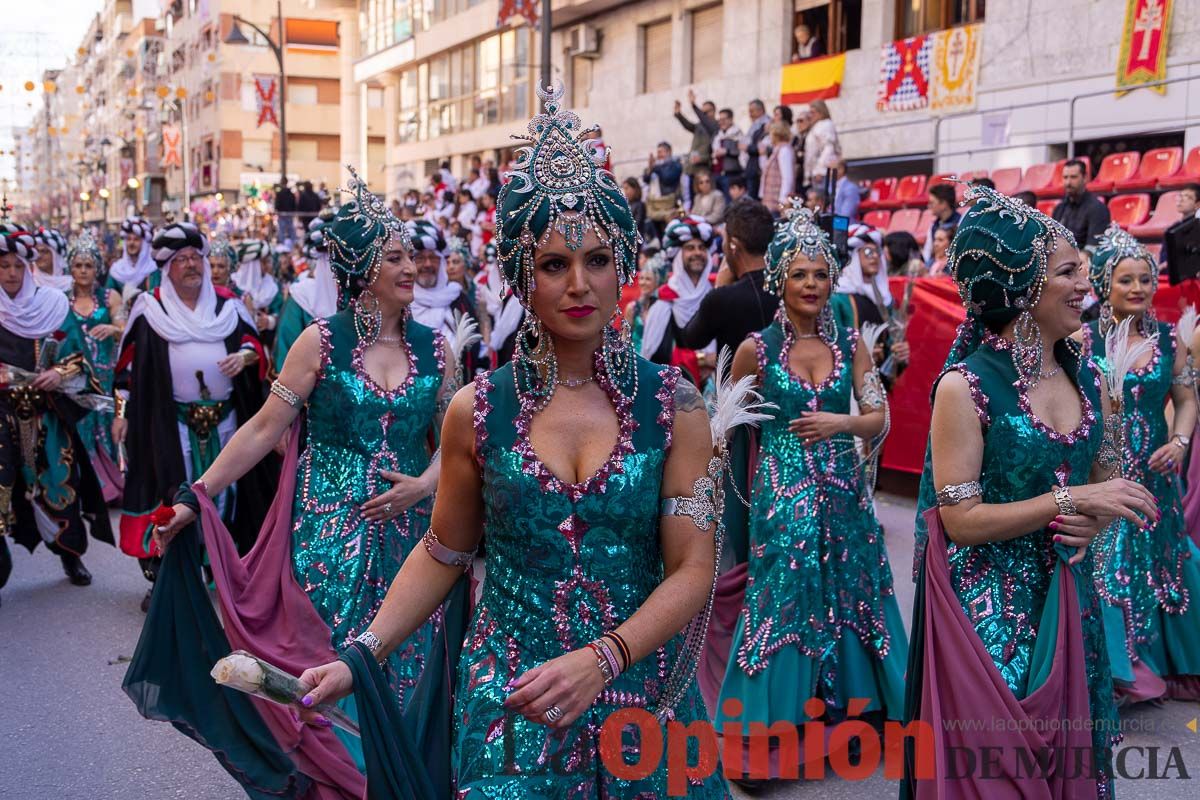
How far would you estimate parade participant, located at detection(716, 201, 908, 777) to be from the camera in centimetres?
469

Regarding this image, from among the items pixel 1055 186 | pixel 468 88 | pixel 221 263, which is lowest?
pixel 221 263

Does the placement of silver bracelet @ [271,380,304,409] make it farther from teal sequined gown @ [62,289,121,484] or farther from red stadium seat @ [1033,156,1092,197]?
red stadium seat @ [1033,156,1092,197]

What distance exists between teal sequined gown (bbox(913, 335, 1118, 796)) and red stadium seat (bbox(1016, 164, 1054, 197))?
1282 centimetres

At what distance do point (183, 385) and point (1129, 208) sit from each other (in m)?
11.0

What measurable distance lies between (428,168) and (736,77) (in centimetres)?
1770

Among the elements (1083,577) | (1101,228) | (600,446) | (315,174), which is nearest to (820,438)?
(1083,577)

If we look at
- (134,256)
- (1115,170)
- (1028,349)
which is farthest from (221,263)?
(1115,170)

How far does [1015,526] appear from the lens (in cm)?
317

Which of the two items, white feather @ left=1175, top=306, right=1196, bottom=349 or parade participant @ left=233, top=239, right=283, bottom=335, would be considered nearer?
white feather @ left=1175, top=306, right=1196, bottom=349

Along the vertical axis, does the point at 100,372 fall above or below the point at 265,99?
below

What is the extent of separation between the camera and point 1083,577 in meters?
3.35

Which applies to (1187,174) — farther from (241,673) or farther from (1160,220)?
(241,673)

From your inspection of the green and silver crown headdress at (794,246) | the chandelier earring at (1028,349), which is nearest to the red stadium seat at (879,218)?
the green and silver crown headdress at (794,246)

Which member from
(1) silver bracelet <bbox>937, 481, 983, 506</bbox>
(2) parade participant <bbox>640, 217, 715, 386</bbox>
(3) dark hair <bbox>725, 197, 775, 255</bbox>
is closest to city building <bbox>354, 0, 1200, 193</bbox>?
(2) parade participant <bbox>640, 217, 715, 386</bbox>
